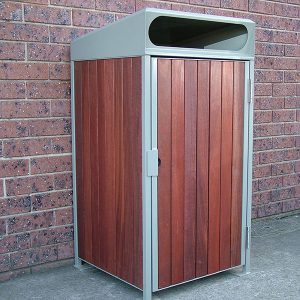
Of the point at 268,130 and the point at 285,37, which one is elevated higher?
the point at 285,37

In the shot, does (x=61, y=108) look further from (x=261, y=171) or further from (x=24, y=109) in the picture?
(x=261, y=171)

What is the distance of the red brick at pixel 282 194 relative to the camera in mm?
5516

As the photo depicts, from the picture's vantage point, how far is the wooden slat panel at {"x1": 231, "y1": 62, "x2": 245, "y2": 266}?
3.74m

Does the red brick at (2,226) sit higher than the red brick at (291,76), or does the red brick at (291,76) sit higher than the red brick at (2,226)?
the red brick at (291,76)

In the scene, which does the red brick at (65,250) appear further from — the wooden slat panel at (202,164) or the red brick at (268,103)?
the red brick at (268,103)

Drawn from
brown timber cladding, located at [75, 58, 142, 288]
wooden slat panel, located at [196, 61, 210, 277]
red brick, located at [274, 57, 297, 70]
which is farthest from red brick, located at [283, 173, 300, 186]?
brown timber cladding, located at [75, 58, 142, 288]

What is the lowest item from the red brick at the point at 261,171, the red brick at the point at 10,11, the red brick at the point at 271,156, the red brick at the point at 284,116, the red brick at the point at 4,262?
the red brick at the point at 4,262

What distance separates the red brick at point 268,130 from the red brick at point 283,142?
0.06 metres

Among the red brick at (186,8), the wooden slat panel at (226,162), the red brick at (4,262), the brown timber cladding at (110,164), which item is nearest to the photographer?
the brown timber cladding at (110,164)

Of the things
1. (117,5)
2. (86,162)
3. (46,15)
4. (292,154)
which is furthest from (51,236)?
(292,154)

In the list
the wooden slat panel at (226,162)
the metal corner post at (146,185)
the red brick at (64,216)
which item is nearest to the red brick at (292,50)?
the wooden slat panel at (226,162)

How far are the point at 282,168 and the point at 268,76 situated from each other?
96cm

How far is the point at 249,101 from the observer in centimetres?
380

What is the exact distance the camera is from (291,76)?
18.2ft
